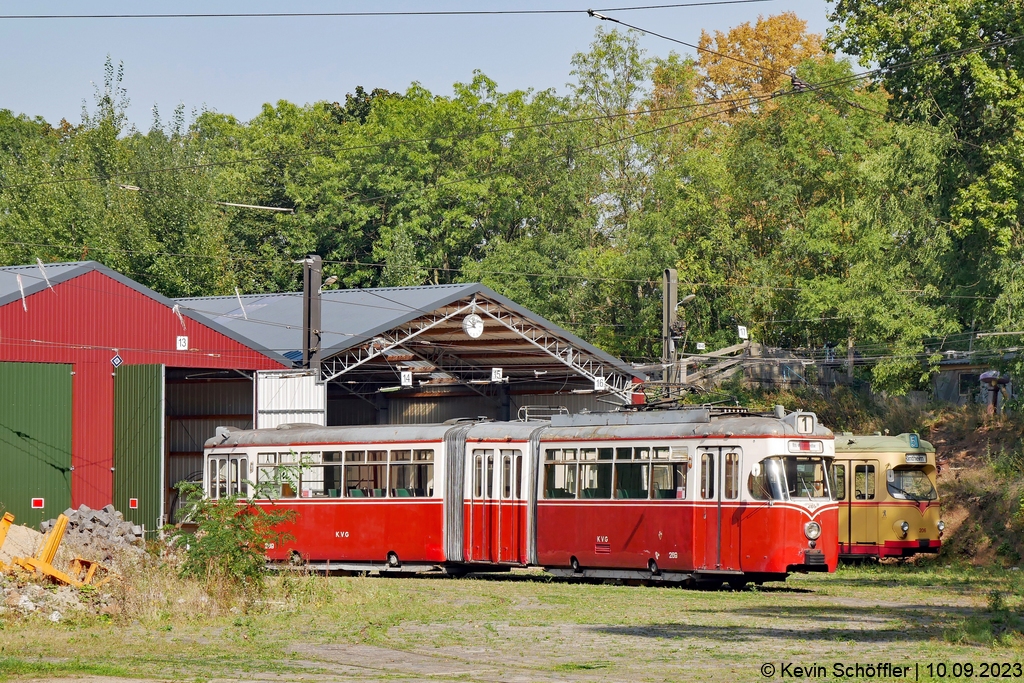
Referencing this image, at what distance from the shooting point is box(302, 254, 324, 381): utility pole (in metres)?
34.3

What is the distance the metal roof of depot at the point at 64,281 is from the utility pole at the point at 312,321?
1309 mm

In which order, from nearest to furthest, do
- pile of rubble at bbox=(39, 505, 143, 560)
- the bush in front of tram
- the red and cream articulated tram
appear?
1. the bush in front of tram
2. the red and cream articulated tram
3. pile of rubble at bbox=(39, 505, 143, 560)

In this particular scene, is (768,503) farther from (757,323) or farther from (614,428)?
(757,323)

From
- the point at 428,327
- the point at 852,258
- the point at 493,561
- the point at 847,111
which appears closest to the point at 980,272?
the point at 852,258

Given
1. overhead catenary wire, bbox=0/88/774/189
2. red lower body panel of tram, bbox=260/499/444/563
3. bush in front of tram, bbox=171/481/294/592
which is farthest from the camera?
overhead catenary wire, bbox=0/88/774/189

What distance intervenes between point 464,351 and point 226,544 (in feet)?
83.3

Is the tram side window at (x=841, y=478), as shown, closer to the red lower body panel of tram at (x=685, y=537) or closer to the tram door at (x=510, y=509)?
the red lower body panel of tram at (x=685, y=537)

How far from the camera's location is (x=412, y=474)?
2564 cm

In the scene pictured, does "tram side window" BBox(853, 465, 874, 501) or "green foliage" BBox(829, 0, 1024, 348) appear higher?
"green foliage" BBox(829, 0, 1024, 348)

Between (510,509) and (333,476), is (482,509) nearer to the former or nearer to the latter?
(510,509)

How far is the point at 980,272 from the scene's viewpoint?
34.8m

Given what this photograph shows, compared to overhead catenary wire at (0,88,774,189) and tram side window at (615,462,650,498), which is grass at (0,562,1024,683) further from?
overhead catenary wire at (0,88,774,189)

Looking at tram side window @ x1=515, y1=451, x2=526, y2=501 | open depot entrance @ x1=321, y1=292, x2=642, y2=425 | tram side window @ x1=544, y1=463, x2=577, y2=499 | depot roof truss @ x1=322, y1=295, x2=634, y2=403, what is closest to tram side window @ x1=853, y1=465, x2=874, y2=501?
tram side window @ x1=544, y1=463, x2=577, y2=499

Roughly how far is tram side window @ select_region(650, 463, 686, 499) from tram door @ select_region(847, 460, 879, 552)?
20.2 feet
